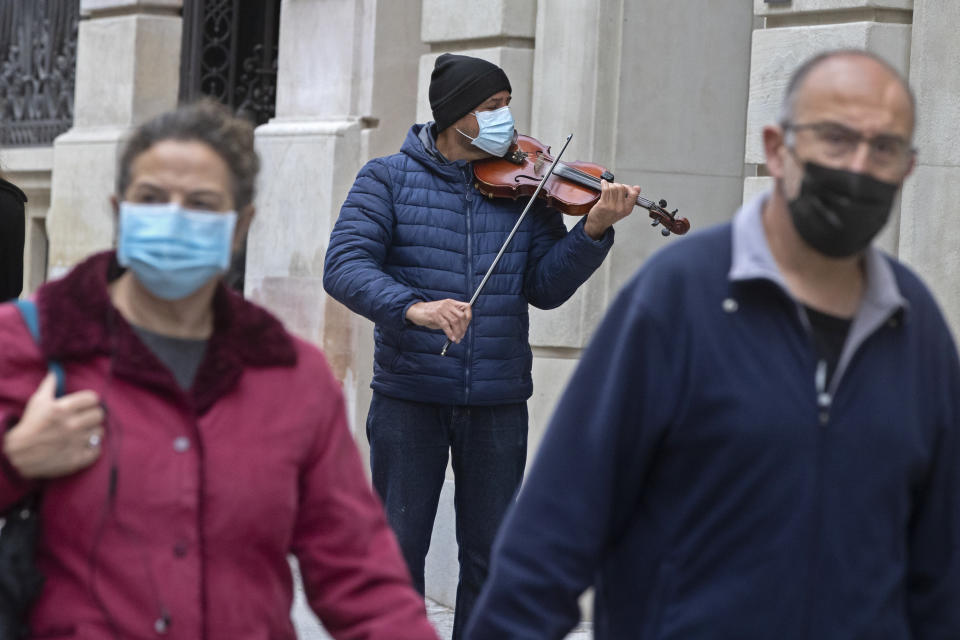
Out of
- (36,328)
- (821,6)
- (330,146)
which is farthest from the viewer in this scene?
(330,146)

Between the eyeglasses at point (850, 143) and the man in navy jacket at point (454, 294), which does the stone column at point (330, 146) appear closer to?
the man in navy jacket at point (454, 294)

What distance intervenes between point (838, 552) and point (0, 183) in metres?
3.42

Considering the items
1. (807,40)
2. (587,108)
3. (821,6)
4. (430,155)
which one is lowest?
(430,155)

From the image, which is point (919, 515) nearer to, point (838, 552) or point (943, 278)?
point (838, 552)

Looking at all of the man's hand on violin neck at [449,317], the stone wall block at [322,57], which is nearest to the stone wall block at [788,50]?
the man's hand on violin neck at [449,317]

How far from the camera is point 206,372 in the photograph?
106 inches

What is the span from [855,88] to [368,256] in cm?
262

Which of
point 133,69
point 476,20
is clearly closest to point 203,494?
point 476,20

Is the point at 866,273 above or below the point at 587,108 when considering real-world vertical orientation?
below

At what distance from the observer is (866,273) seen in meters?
2.81

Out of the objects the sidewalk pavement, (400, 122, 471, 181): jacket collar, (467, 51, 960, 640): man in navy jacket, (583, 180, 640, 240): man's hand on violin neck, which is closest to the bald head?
(467, 51, 960, 640): man in navy jacket

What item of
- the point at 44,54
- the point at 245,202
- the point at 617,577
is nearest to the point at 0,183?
the point at 245,202

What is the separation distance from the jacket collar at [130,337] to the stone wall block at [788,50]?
145 inches

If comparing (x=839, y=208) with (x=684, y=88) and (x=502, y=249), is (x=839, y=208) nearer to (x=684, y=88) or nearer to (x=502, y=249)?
(x=502, y=249)
